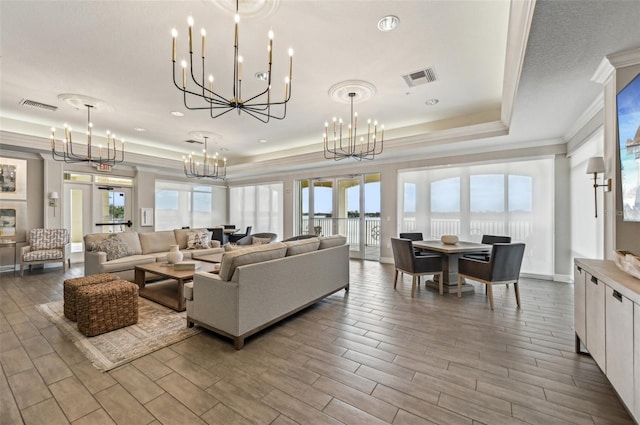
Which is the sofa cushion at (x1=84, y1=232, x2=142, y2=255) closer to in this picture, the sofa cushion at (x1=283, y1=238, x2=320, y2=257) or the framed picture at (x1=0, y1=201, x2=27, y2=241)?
the framed picture at (x1=0, y1=201, x2=27, y2=241)

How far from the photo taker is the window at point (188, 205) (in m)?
8.70

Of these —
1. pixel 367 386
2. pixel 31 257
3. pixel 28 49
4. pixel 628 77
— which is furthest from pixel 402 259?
pixel 31 257

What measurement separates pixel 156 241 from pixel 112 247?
0.94m

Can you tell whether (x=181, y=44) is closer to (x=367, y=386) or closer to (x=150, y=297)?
(x=150, y=297)

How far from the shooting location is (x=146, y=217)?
320 inches

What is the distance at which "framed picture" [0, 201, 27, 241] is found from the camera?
19.0ft

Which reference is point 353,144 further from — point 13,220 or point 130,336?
point 13,220

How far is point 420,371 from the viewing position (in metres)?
2.21

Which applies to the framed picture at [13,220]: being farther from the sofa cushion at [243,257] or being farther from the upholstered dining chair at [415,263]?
the upholstered dining chair at [415,263]

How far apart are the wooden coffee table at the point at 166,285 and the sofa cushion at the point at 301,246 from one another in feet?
4.68

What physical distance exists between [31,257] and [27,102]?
3.01 m

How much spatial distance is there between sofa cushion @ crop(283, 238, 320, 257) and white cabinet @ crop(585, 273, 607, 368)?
8.75 feet

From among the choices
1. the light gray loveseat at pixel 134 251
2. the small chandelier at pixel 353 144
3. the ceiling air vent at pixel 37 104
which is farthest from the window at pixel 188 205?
the small chandelier at pixel 353 144

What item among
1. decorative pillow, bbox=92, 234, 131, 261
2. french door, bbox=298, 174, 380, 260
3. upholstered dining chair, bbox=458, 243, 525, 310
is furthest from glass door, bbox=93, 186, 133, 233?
upholstered dining chair, bbox=458, 243, 525, 310
